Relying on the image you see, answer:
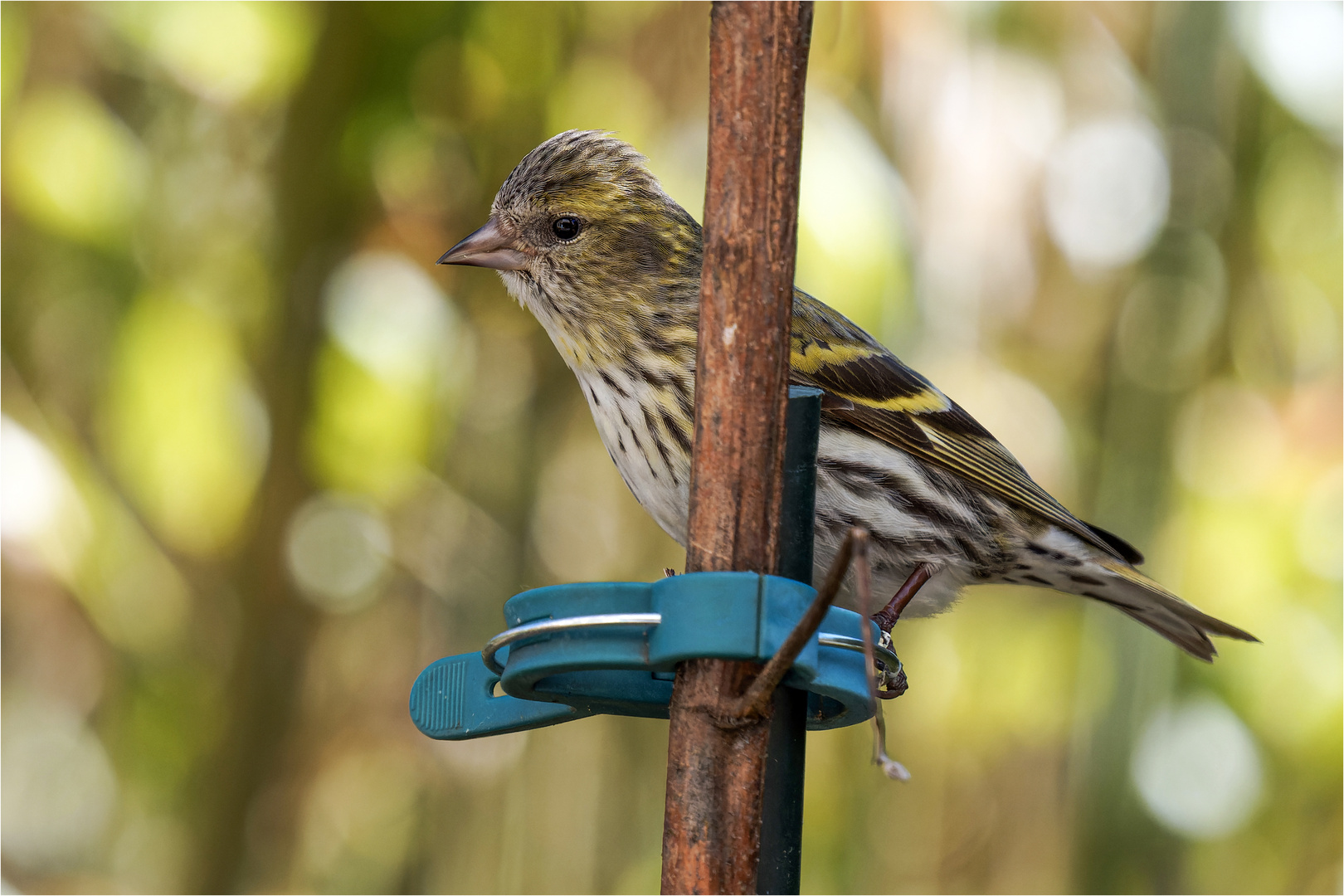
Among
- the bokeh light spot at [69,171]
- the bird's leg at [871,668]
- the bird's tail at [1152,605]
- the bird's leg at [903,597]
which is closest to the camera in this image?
the bird's leg at [871,668]

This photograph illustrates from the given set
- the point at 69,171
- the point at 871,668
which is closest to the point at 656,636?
the point at 871,668

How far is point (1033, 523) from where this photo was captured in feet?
10.2

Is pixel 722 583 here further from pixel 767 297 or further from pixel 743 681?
pixel 767 297

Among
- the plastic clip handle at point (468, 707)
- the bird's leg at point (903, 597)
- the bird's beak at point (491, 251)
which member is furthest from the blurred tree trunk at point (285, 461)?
the plastic clip handle at point (468, 707)

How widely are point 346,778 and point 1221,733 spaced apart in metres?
3.15

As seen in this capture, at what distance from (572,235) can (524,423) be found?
1.93 m

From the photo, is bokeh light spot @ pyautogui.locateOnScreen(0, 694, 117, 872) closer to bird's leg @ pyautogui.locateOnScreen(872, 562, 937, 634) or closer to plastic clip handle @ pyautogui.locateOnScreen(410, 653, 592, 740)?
bird's leg @ pyautogui.locateOnScreen(872, 562, 937, 634)

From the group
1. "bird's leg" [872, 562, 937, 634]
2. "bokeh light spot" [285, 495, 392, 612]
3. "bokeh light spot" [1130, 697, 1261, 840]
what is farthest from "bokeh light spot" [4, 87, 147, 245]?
"bokeh light spot" [1130, 697, 1261, 840]

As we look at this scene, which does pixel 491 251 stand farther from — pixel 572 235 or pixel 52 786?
pixel 52 786

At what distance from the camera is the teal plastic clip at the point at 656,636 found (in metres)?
1.44

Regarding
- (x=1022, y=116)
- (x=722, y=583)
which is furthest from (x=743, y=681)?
(x=1022, y=116)

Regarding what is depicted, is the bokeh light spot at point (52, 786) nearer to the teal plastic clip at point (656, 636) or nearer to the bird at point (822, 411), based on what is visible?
the bird at point (822, 411)

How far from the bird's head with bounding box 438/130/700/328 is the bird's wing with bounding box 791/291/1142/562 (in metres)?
0.33

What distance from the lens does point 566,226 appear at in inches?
117
